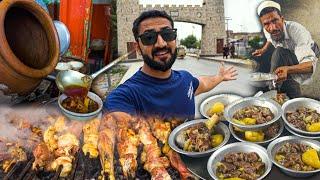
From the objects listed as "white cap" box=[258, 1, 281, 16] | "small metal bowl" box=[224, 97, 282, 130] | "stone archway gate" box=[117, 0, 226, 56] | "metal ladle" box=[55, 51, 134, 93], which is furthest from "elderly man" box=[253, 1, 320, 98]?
"metal ladle" box=[55, 51, 134, 93]

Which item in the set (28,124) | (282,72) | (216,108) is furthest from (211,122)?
(28,124)

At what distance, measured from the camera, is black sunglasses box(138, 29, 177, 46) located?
2.41 m

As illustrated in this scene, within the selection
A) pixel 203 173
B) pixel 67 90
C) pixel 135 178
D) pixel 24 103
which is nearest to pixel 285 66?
pixel 203 173

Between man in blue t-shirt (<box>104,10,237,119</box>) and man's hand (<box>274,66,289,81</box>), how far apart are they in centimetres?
25

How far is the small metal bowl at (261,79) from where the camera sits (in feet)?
8.45

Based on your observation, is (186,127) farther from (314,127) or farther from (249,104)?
(314,127)

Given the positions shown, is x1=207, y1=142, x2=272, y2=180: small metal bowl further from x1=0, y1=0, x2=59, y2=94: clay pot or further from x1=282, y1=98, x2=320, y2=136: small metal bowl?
x1=0, y1=0, x2=59, y2=94: clay pot

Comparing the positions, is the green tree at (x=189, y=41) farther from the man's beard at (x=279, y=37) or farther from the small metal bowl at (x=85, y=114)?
the small metal bowl at (x=85, y=114)

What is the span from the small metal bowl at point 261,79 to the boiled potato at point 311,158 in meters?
0.44

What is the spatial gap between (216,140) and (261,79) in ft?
1.43

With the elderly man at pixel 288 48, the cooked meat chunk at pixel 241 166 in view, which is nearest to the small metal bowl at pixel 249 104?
the elderly man at pixel 288 48

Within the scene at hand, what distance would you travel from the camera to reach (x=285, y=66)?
8.43 ft

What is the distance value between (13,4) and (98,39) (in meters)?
0.51

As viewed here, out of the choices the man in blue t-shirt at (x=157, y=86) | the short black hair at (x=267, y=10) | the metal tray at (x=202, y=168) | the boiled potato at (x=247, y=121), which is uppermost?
the short black hair at (x=267, y=10)
